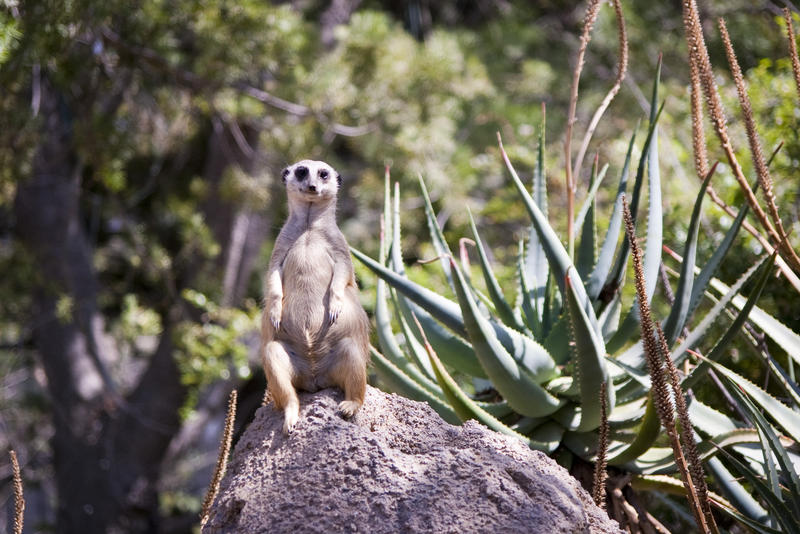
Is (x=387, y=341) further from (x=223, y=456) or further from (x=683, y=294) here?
(x=683, y=294)

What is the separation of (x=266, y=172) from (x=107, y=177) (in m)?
2.18

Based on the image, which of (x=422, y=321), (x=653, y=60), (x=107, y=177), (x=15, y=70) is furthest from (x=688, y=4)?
(x=653, y=60)

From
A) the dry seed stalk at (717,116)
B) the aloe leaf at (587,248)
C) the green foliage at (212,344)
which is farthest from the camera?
the green foliage at (212,344)

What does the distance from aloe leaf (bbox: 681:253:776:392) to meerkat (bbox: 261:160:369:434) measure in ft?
3.60

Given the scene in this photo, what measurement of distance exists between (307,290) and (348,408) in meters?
0.47

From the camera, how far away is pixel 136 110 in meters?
8.48

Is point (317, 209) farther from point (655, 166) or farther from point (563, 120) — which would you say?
point (563, 120)

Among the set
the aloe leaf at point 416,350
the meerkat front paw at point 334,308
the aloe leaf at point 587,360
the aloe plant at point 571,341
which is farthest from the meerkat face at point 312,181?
the aloe leaf at point 587,360

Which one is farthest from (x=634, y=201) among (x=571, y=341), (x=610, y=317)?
(x=571, y=341)

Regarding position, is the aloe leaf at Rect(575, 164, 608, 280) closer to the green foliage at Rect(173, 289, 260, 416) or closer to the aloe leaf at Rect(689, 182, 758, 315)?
the aloe leaf at Rect(689, 182, 758, 315)

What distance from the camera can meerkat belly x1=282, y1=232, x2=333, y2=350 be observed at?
3.02 m

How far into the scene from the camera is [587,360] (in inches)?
121

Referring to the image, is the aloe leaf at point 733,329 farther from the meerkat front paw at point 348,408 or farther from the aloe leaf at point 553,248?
the meerkat front paw at point 348,408

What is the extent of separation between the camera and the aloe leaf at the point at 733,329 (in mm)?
→ 2713
